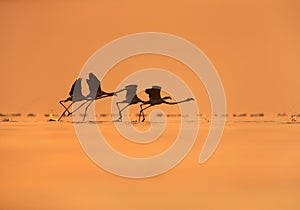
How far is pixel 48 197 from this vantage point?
272cm

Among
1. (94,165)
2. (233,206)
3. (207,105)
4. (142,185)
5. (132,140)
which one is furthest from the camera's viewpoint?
(207,105)

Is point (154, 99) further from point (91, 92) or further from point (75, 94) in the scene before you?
point (75, 94)

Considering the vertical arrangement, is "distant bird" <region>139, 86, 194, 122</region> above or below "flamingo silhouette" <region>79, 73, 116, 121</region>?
below

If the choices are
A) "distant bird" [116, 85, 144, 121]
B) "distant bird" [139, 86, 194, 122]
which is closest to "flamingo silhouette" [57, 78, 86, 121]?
"distant bird" [116, 85, 144, 121]

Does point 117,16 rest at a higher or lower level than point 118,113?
higher

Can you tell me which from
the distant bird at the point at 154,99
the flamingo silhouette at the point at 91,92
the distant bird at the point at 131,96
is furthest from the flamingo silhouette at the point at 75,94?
the distant bird at the point at 154,99

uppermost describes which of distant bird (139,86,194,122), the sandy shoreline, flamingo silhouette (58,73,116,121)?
flamingo silhouette (58,73,116,121)

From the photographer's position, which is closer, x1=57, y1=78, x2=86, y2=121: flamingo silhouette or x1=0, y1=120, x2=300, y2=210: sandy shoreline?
x1=0, y1=120, x2=300, y2=210: sandy shoreline

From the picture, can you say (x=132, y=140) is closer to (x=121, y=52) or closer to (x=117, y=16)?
(x=121, y=52)

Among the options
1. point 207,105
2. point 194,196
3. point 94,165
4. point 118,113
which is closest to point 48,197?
point 94,165

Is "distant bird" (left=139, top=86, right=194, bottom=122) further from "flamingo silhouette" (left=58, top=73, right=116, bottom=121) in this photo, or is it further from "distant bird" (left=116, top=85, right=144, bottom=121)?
"flamingo silhouette" (left=58, top=73, right=116, bottom=121)

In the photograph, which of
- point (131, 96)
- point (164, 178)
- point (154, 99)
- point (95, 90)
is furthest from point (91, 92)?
point (164, 178)

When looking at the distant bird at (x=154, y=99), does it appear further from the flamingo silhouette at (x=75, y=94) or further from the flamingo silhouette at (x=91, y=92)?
the flamingo silhouette at (x=75, y=94)

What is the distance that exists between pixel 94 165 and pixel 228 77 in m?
1.50
